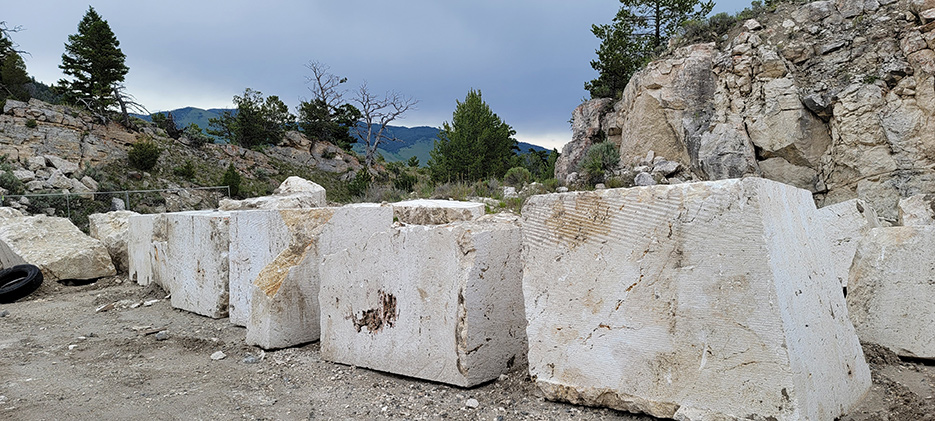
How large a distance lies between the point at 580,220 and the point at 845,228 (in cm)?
286

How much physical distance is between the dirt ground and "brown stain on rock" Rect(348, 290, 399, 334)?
11.1 inches

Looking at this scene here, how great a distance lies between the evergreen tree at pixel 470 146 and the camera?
73.8ft

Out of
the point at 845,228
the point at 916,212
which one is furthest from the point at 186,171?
the point at 916,212

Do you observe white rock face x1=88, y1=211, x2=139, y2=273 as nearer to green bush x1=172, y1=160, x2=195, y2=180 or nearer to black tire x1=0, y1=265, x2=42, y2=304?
black tire x1=0, y1=265, x2=42, y2=304

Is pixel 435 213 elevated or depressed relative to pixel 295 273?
elevated

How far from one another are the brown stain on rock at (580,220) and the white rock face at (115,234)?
8.08 metres

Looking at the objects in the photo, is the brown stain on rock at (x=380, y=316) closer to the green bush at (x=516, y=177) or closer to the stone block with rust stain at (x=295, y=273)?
the stone block with rust stain at (x=295, y=273)

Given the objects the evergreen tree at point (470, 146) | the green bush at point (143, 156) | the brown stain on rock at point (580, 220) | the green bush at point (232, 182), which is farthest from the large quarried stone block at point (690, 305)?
the green bush at point (143, 156)

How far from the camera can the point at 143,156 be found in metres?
21.2

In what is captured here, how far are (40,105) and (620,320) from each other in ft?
89.9

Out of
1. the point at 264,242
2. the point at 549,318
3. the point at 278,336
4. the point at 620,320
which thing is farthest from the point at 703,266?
the point at 264,242

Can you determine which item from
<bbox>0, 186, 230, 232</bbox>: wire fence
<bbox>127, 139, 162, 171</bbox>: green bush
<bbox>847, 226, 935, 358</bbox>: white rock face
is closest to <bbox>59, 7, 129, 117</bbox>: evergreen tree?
<bbox>127, 139, 162, 171</bbox>: green bush

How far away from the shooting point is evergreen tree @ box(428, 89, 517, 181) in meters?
22.5

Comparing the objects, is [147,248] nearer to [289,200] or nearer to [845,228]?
[289,200]
